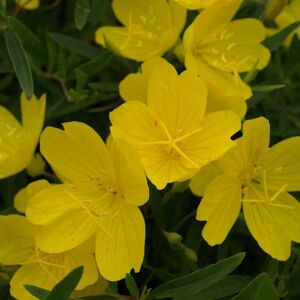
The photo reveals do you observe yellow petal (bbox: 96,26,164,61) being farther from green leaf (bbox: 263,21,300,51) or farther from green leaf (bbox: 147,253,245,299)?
green leaf (bbox: 147,253,245,299)

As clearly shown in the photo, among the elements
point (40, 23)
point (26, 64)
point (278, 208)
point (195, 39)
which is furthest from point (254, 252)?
point (40, 23)

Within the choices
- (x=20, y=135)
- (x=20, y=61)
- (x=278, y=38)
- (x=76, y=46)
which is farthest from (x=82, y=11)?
(x=278, y=38)

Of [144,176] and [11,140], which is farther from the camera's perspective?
[11,140]

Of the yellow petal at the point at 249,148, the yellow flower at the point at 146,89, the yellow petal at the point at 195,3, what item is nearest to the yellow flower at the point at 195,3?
the yellow petal at the point at 195,3

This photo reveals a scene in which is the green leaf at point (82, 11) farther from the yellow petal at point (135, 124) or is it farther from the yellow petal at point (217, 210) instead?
the yellow petal at point (217, 210)

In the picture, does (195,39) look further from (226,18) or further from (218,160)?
(218,160)

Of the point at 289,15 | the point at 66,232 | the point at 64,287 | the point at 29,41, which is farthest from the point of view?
the point at 289,15

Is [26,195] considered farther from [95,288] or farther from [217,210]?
[217,210]
